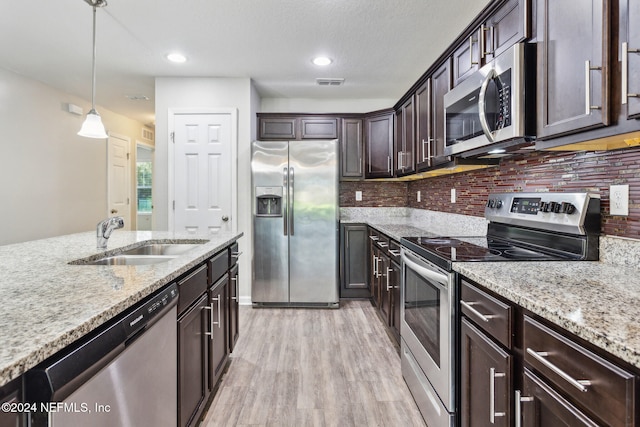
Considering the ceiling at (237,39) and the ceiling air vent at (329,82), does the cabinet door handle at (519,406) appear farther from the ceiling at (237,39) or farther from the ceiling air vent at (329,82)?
the ceiling air vent at (329,82)

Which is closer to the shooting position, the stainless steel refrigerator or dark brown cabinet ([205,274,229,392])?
dark brown cabinet ([205,274,229,392])

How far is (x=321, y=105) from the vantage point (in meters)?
4.35

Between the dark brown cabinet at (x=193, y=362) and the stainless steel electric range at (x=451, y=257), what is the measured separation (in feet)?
3.72

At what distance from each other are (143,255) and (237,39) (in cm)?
187

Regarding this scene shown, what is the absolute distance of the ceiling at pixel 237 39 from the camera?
2326 mm

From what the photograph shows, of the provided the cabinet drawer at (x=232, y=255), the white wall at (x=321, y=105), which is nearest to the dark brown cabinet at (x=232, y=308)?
the cabinet drawer at (x=232, y=255)

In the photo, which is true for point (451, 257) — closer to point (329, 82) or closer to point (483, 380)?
point (483, 380)

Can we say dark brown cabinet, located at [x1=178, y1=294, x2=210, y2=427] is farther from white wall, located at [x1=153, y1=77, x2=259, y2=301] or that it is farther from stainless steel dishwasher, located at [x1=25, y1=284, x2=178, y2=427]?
white wall, located at [x1=153, y1=77, x2=259, y2=301]

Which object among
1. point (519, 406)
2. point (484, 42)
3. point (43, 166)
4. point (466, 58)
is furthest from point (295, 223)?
point (43, 166)

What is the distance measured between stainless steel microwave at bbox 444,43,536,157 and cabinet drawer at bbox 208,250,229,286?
5.16ft

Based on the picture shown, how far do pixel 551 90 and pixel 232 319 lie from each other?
2219mm

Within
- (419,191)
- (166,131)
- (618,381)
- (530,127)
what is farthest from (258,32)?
(618,381)

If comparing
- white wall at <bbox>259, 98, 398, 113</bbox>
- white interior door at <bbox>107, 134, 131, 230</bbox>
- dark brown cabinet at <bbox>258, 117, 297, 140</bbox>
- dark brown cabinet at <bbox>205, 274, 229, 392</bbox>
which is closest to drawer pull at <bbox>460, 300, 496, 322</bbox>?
dark brown cabinet at <bbox>205, 274, 229, 392</bbox>

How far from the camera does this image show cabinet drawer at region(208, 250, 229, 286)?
1827 mm
